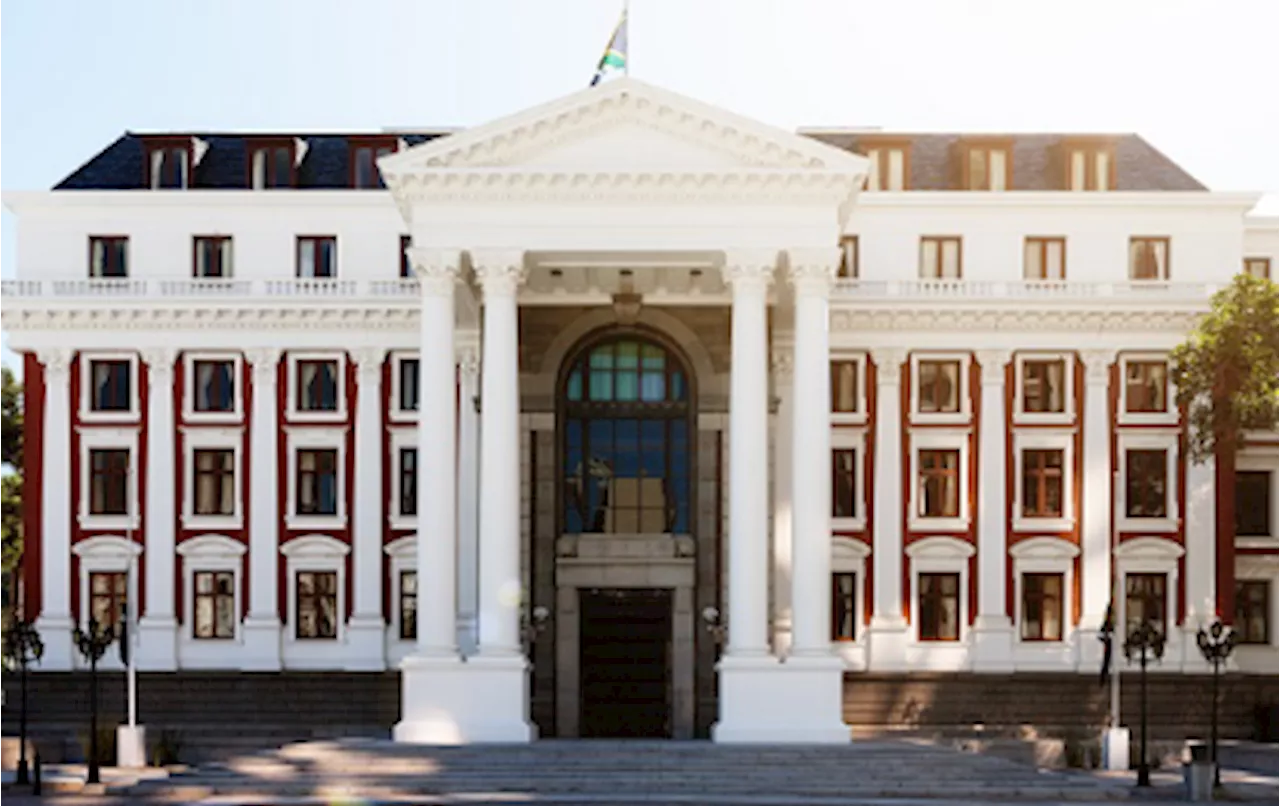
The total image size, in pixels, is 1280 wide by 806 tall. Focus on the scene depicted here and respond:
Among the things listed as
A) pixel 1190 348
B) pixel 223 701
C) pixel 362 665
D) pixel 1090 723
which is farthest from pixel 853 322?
pixel 223 701

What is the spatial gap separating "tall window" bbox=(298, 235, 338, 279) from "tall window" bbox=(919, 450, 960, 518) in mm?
19081

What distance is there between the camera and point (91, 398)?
59.2m

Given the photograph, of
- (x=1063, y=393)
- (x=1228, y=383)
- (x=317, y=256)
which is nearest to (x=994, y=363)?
(x=1063, y=393)

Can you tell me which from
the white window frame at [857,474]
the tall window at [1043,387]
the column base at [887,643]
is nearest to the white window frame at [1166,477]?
the tall window at [1043,387]

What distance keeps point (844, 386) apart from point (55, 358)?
78.5ft

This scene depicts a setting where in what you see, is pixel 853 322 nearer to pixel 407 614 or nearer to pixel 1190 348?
pixel 1190 348

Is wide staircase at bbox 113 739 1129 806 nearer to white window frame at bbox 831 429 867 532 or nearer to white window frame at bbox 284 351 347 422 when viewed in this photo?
white window frame at bbox 831 429 867 532

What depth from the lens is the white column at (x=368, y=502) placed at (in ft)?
193

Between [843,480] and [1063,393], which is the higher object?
[1063,393]

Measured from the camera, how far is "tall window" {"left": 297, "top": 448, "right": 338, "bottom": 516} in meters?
59.4

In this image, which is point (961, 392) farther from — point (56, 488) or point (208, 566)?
point (56, 488)

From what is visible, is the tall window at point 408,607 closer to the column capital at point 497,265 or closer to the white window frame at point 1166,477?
the column capital at point 497,265

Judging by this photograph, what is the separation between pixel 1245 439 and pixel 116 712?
1359 inches

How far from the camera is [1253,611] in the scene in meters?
59.4
